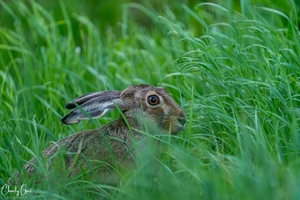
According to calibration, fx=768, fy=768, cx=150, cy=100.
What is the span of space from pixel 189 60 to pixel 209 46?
0.17 metres

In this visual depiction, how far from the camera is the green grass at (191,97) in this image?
4055 mm

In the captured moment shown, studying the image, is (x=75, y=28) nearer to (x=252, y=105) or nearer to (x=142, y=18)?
(x=142, y=18)

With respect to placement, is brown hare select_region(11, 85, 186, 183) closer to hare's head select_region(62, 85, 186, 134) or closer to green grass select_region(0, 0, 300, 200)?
hare's head select_region(62, 85, 186, 134)

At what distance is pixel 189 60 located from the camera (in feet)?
18.0

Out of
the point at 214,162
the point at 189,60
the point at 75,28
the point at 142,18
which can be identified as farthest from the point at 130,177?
the point at 142,18

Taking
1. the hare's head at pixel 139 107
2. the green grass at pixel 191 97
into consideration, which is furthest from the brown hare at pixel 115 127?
the green grass at pixel 191 97

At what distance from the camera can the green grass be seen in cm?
405
